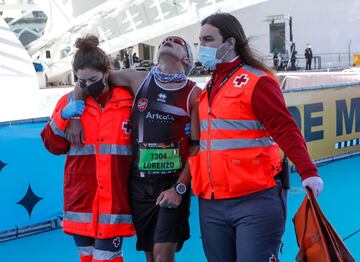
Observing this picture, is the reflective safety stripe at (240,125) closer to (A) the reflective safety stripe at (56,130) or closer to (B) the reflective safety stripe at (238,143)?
(B) the reflective safety stripe at (238,143)

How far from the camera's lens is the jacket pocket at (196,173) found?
2.78m

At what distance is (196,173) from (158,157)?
0.91 feet

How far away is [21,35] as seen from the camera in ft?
111

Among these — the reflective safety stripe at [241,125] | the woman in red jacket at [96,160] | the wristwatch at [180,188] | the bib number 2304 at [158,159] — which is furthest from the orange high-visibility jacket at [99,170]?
the reflective safety stripe at [241,125]

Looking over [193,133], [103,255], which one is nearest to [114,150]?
[193,133]

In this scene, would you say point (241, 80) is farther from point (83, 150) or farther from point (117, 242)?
point (117, 242)

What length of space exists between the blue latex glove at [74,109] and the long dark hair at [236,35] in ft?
2.61

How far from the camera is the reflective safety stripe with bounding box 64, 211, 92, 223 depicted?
115 inches

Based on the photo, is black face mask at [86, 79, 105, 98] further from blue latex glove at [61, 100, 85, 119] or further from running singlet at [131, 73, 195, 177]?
running singlet at [131, 73, 195, 177]

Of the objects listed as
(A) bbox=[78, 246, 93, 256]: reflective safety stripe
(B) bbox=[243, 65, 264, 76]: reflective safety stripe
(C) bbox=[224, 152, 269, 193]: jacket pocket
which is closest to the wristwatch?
(C) bbox=[224, 152, 269, 193]: jacket pocket

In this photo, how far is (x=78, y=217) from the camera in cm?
295

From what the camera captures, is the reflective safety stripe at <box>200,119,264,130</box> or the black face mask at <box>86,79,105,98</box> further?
the black face mask at <box>86,79,105,98</box>

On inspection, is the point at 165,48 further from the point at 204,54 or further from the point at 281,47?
the point at 281,47

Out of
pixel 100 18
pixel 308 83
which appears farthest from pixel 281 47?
pixel 308 83
